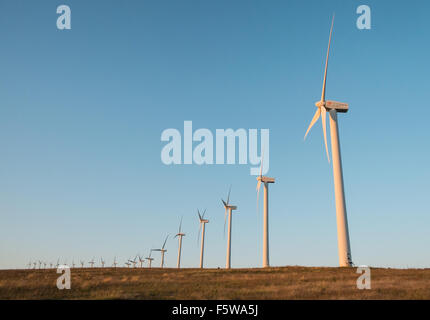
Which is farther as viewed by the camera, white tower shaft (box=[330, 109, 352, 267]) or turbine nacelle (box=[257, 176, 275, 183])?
turbine nacelle (box=[257, 176, 275, 183])

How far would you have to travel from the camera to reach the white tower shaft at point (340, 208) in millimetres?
49531

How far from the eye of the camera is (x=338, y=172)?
53.8 metres

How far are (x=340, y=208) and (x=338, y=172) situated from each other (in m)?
5.22

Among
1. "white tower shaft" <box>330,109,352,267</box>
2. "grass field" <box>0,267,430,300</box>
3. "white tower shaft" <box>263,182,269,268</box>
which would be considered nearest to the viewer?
"grass field" <box>0,267,430,300</box>

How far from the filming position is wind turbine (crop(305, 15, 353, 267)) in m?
49.8

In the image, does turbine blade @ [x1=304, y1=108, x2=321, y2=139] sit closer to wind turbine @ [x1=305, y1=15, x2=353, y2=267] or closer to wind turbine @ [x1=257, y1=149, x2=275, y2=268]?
wind turbine @ [x1=305, y1=15, x2=353, y2=267]

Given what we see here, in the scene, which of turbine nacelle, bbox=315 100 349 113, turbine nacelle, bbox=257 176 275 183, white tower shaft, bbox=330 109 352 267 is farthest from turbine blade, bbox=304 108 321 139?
turbine nacelle, bbox=257 176 275 183

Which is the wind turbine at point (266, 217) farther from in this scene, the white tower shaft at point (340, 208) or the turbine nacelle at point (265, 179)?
the white tower shaft at point (340, 208)
